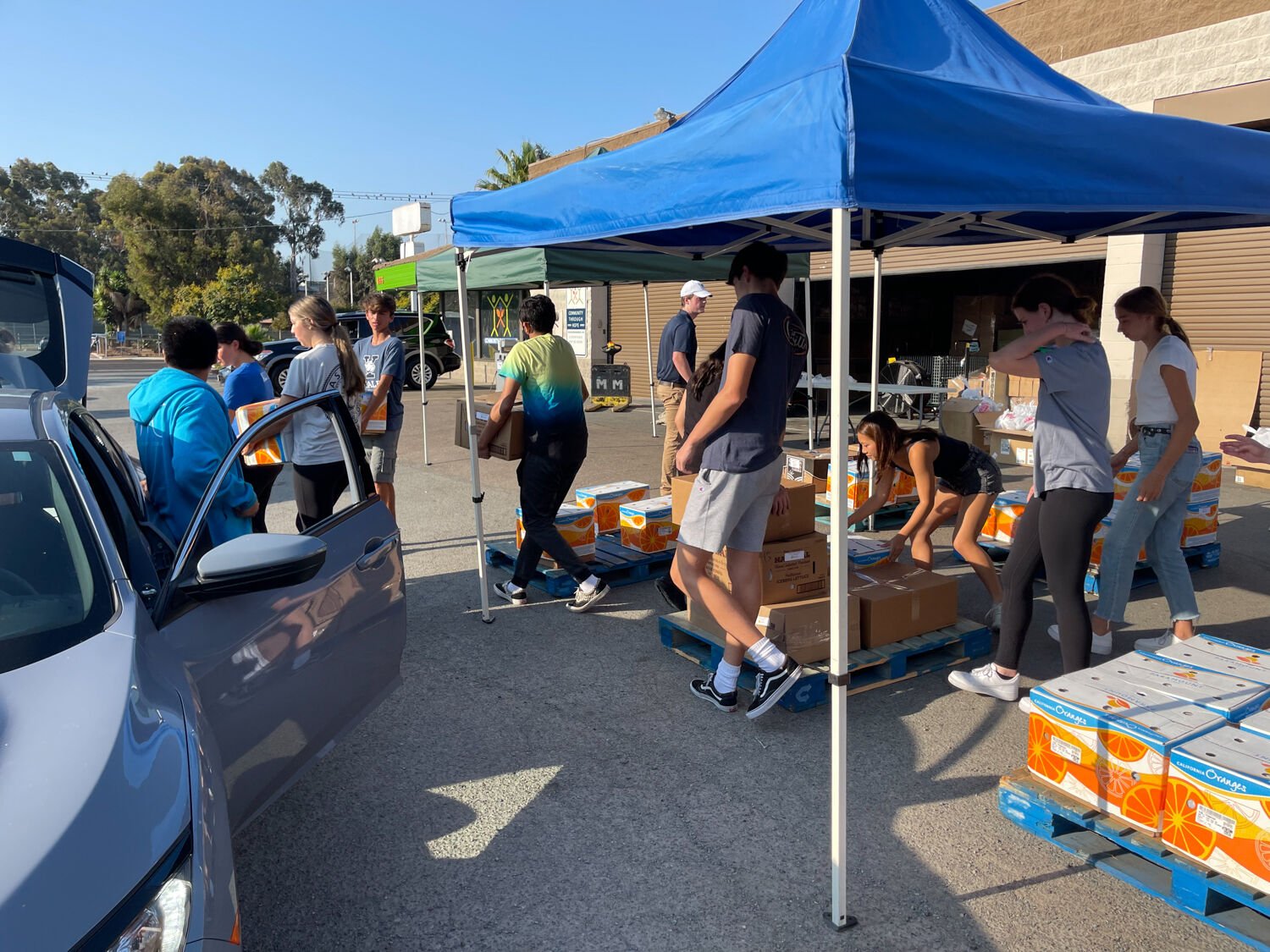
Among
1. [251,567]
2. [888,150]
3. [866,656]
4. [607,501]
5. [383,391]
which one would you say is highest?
[888,150]

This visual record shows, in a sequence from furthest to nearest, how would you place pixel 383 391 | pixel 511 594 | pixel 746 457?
1. pixel 383 391
2. pixel 511 594
3. pixel 746 457

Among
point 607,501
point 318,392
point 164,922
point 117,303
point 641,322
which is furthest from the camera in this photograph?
point 117,303

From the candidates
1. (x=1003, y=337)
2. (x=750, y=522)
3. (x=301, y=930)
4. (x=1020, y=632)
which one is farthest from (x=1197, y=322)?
(x=301, y=930)

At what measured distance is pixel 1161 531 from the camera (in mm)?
4312

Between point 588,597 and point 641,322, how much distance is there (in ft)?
46.5

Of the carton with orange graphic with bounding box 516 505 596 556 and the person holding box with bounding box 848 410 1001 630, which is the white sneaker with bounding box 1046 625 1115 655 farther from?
the carton with orange graphic with bounding box 516 505 596 556

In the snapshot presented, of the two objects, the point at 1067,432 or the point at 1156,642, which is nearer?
the point at 1067,432

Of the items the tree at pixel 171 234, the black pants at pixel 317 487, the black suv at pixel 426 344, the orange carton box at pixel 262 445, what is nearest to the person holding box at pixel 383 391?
the orange carton box at pixel 262 445

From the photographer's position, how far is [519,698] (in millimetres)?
4121

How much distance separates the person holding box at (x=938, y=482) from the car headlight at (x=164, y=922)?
12.0ft

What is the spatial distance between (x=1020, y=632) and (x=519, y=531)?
3.27 m

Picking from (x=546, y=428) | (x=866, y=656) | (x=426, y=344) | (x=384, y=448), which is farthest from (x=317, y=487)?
(x=426, y=344)

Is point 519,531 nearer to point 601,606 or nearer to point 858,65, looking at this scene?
point 601,606

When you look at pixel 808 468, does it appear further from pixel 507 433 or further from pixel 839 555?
pixel 839 555
